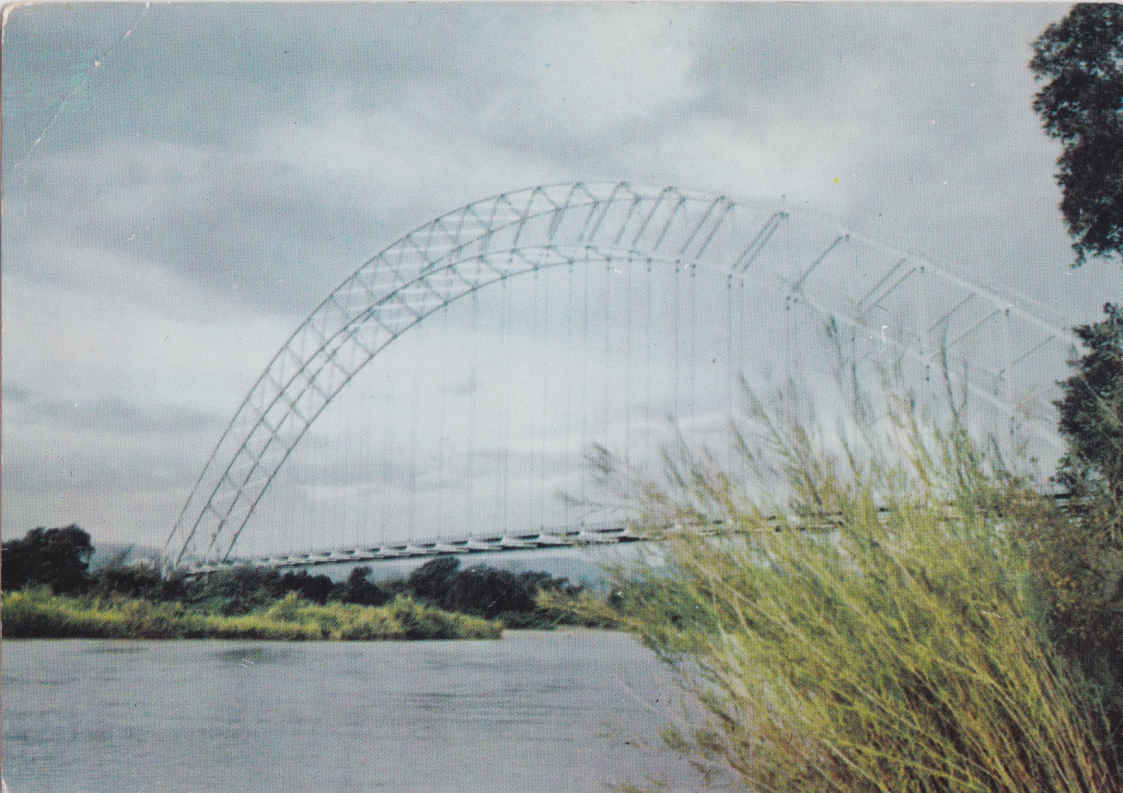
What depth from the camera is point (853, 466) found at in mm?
3133

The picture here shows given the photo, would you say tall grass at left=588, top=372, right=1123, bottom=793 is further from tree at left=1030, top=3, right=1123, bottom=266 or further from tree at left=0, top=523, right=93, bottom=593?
tree at left=0, top=523, right=93, bottom=593

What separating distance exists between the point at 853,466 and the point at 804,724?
0.85 meters

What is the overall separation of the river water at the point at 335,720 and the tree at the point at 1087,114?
547cm

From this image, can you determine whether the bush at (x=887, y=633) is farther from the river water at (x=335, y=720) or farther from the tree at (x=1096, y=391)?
the tree at (x=1096, y=391)

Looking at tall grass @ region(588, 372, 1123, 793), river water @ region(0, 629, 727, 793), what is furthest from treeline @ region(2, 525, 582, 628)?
tall grass @ region(588, 372, 1123, 793)

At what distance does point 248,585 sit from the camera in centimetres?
1786

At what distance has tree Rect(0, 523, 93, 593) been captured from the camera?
1322 cm

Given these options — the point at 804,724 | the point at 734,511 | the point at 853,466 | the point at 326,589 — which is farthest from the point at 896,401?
the point at 326,589

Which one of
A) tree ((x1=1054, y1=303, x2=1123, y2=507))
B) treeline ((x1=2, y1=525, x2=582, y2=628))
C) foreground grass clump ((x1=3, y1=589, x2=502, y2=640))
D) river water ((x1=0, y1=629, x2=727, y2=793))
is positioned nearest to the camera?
tree ((x1=1054, y1=303, x2=1123, y2=507))

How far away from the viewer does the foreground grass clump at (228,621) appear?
1470 cm

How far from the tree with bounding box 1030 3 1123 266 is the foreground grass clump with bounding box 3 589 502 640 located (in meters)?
10.5

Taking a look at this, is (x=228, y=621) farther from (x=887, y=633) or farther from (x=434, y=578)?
(x=887, y=633)

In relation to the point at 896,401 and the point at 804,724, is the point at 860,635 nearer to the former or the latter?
the point at 804,724

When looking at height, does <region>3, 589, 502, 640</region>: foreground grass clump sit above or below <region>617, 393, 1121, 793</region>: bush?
below
